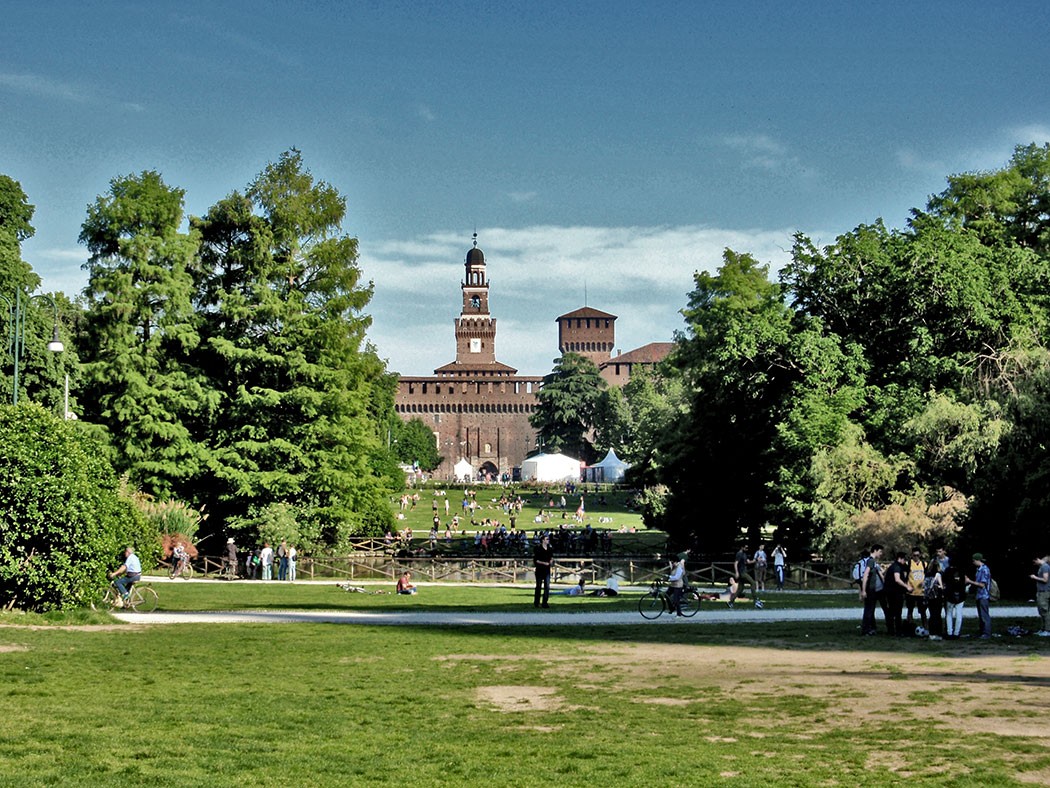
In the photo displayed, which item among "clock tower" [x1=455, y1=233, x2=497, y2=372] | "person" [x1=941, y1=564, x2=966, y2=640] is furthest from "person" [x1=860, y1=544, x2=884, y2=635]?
"clock tower" [x1=455, y1=233, x2=497, y2=372]

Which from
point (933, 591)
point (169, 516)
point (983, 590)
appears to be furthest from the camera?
point (169, 516)

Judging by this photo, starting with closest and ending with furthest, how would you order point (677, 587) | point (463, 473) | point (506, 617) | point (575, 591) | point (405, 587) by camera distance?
point (677, 587) < point (506, 617) < point (405, 587) < point (575, 591) < point (463, 473)

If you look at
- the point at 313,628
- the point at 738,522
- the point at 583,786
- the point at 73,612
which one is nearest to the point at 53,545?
the point at 73,612

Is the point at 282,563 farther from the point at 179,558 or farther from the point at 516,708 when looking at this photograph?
the point at 516,708

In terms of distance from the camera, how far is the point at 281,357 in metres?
38.2

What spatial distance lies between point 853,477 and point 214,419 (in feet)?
63.1

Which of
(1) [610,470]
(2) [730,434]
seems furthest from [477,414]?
(2) [730,434]

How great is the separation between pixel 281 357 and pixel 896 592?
79.0ft

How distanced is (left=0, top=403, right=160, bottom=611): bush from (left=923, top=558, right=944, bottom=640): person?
12.9 meters

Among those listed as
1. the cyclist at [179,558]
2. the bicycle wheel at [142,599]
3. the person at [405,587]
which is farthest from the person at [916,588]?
the cyclist at [179,558]

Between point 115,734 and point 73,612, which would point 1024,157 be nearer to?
point 73,612

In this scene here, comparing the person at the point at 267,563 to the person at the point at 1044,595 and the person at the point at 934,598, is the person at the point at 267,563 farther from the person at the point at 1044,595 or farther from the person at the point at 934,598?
the person at the point at 1044,595

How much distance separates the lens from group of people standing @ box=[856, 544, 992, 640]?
17.3 meters

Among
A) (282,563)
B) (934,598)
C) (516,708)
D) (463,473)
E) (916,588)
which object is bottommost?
(516,708)
